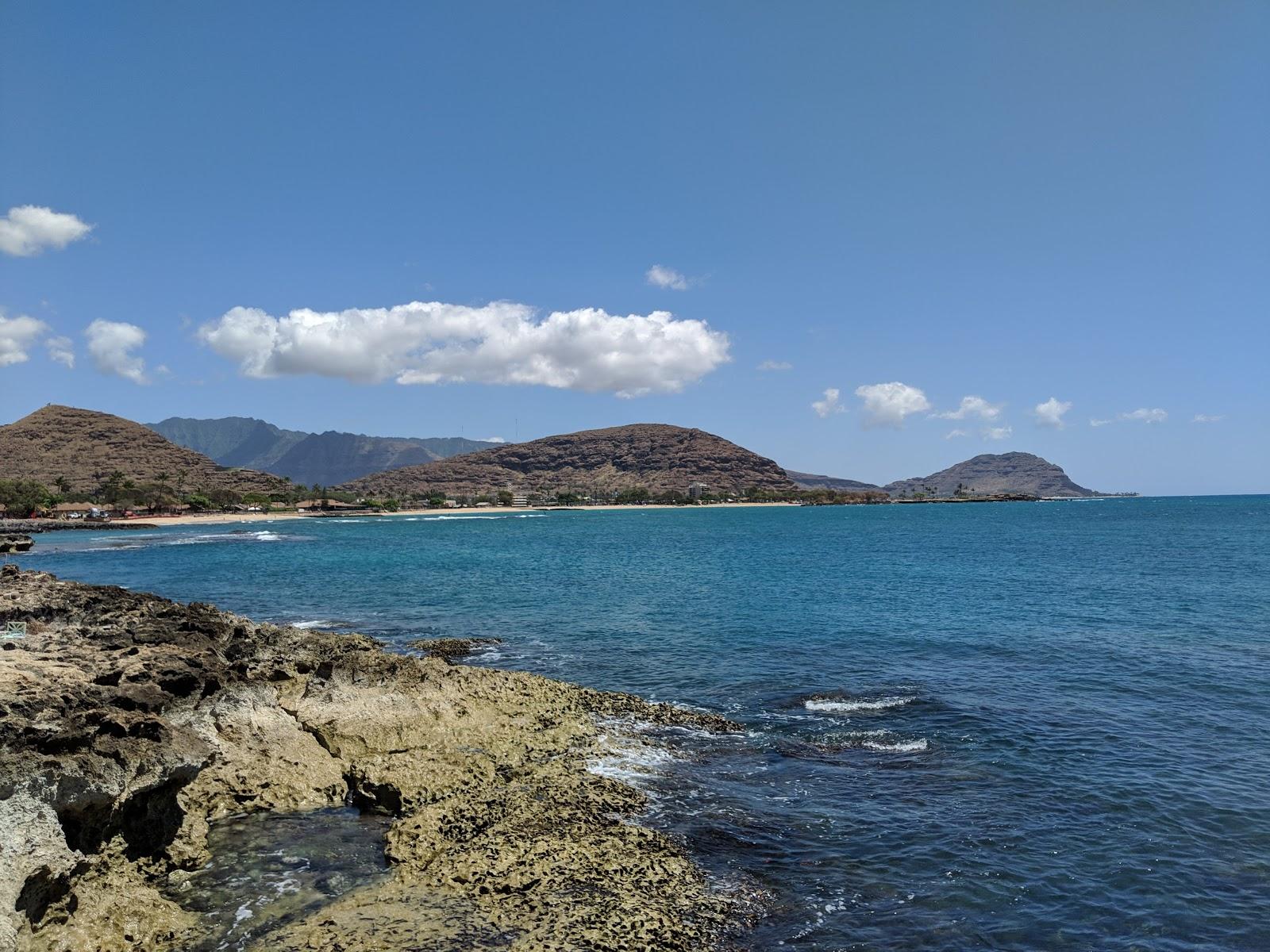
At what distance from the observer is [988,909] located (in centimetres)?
1182

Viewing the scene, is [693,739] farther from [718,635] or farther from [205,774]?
[718,635]

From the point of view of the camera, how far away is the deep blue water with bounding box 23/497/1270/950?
12.1 meters

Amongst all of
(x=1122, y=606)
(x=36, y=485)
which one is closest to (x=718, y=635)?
(x=1122, y=606)

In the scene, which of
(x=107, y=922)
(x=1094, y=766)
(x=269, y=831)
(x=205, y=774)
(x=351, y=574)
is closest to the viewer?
(x=107, y=922)

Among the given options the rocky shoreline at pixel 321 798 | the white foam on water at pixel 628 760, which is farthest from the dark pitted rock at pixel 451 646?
the white foam on water at pixel 628 760

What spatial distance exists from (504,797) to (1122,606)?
1651 inches

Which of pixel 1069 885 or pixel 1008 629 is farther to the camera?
pixel 1008 629

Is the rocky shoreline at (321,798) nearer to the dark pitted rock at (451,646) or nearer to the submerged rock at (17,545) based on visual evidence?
the dark pitted rock at (451,646)

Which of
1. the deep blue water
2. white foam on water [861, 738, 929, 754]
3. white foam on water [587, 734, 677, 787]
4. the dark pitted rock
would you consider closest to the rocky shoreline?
white foam on water [587, 734, 677, 787]

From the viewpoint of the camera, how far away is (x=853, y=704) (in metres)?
23.0

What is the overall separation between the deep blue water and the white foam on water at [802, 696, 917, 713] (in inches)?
4.7

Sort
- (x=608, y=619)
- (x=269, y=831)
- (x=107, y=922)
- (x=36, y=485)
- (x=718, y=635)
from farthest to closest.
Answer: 1. (x=36, y=485)
2. (x=608, y=619)
3. (x=718, y=635)
4. (x=269, y=831)
5. (x=107, y=922)

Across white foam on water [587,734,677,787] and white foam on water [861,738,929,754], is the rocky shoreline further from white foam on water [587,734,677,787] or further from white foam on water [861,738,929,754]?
white foam on water [861,738,929,754]

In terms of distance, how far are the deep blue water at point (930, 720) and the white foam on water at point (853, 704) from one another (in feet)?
0.39
